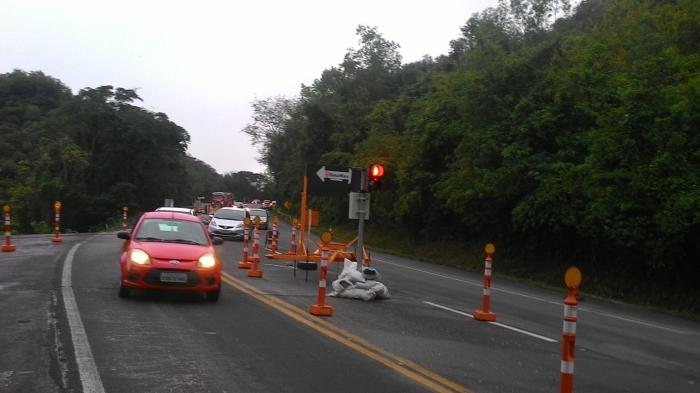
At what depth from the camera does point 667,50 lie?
61.7 feet

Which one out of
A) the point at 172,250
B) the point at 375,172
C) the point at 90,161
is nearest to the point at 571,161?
the point at 375,172

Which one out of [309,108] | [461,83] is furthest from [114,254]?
[309,108]

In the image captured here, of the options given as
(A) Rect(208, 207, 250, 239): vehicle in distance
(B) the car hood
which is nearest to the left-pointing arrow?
(B) the car hood

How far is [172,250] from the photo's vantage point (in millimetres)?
10883

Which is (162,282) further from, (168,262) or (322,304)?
(322,304)

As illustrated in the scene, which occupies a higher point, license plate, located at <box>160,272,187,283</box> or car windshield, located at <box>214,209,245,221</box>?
car windshield, located at <box>214,209,245,221</box>

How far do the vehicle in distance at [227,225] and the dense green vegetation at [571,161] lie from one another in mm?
8150

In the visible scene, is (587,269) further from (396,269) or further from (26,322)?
(26,322)

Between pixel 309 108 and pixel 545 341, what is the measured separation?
164ft

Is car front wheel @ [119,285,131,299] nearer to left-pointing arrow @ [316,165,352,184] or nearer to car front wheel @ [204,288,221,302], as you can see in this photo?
car front wheel @ [204,288,221,302]

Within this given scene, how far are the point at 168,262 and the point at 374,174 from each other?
606cm

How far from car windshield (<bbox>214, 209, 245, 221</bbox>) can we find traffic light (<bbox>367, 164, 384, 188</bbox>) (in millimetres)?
16382

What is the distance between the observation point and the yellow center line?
21.9ft

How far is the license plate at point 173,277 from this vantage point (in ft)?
34.2
